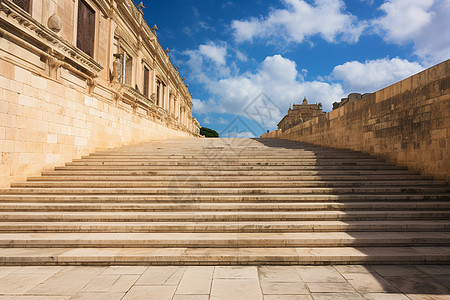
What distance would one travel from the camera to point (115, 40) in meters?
12.6

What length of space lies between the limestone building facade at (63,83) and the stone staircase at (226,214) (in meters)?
1.11

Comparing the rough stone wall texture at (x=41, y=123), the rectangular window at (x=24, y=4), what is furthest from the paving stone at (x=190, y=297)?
the rectangular window at (x=24, y=4)

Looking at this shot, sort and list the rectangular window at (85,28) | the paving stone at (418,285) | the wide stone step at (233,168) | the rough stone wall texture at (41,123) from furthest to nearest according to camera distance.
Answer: the rectangular window at (85,28), the wide stone step at (233,168), the rough stone wall texture at (41,123), the paving stone at (418,285)

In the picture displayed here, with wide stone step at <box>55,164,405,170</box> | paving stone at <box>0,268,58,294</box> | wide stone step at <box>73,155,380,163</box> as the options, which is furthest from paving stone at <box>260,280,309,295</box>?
wide stone step at <box>73,155,380,163</box>

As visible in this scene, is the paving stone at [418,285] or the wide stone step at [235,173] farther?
the wide stone step at [235,173]

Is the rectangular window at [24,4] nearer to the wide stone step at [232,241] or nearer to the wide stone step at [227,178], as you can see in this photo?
the wide stone step at [227,178]

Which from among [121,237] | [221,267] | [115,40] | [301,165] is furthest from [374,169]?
[115,40]

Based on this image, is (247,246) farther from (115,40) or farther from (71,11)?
(115,40)

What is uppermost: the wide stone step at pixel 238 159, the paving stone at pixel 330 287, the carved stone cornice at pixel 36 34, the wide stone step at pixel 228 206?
the carved stone cornice at pixel 36 34

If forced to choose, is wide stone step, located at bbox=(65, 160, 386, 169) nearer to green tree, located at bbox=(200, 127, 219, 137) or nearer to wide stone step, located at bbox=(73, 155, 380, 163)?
wide stone step, located at bbox=(73, 155, 380, 163)

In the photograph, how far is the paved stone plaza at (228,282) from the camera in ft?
9.14

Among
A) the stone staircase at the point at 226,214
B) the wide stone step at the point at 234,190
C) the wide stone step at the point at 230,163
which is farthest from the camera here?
the wide stone step at the point at 230,163

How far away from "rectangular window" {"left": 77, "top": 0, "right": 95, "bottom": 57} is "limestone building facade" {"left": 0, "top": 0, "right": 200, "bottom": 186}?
0.04 meters

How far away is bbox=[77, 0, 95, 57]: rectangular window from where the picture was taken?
385 inches
